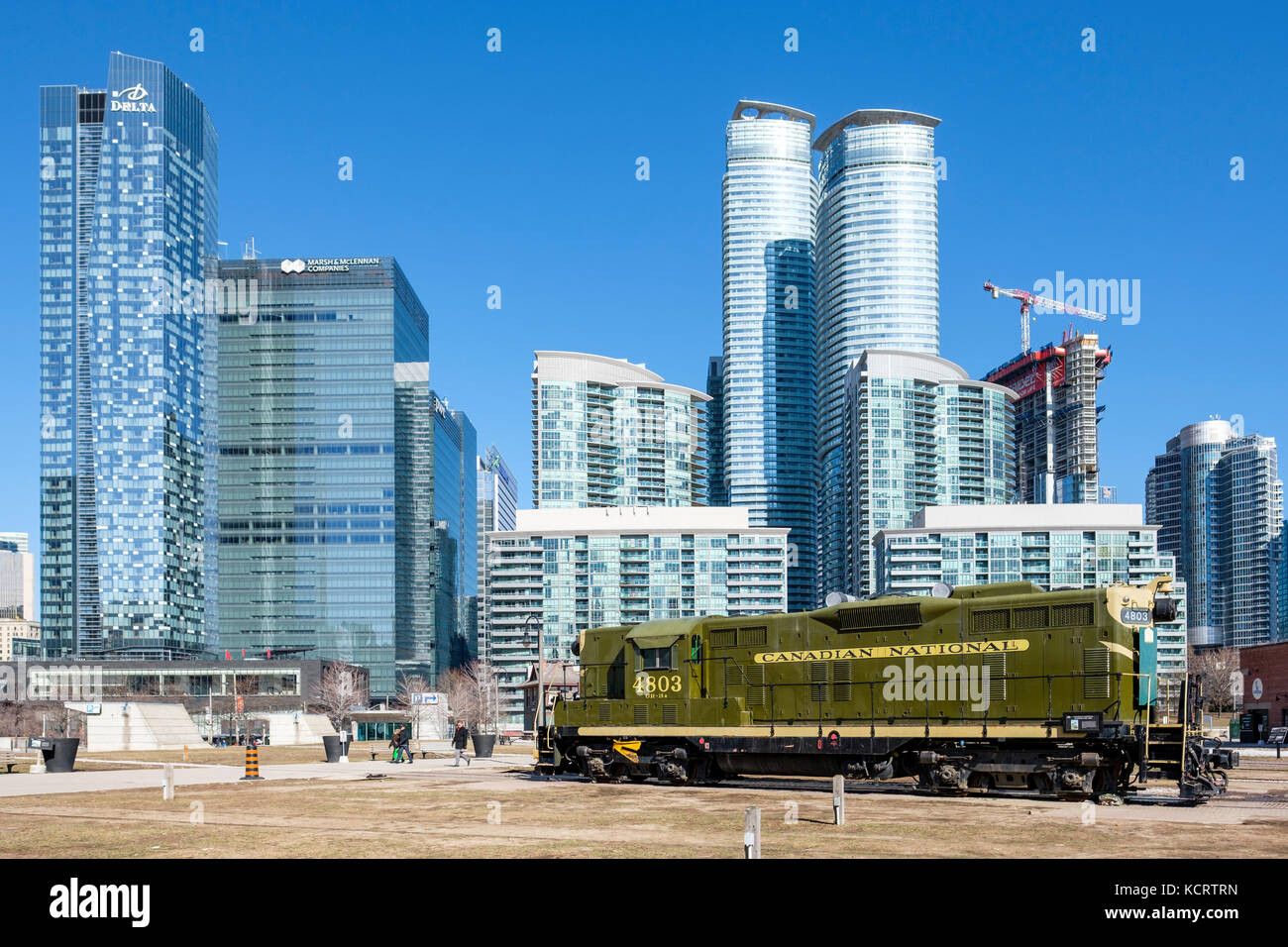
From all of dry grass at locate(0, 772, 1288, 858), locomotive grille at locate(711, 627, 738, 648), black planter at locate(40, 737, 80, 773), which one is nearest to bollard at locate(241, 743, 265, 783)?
dry grass at locate(0, 772, 1288, 858)

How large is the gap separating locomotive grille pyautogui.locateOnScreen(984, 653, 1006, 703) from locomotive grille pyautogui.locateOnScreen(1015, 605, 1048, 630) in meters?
0.90

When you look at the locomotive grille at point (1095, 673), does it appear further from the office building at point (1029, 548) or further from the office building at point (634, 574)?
the office building at point (634, 574)

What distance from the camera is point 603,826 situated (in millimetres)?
22750

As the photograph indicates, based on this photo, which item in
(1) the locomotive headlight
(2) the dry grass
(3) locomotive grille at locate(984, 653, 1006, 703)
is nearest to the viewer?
(2) the dry grass

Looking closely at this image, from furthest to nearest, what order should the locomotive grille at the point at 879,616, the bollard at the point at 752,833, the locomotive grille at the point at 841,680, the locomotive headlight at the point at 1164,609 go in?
the locomotive grille at the point at 841,680 → the locomotive grille at the point at 879,616 → the locomotive headlight at the point at 1164,609 → the bollard at the point at 752,833

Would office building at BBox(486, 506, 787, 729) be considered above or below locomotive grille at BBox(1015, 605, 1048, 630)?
below

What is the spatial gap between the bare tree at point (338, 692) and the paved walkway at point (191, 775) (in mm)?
80833

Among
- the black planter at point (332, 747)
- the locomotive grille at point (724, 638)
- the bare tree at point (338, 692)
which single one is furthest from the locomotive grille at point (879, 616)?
the bare tree at point (338, 692)

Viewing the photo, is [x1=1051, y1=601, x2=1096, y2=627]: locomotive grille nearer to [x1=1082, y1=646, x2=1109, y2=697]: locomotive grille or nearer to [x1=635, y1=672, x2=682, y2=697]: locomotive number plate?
[x1=1082, y1=646, x2=1109, y2=697]: locomotive grille

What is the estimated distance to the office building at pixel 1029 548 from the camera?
183 m

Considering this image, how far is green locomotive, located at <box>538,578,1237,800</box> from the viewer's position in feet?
88.6
